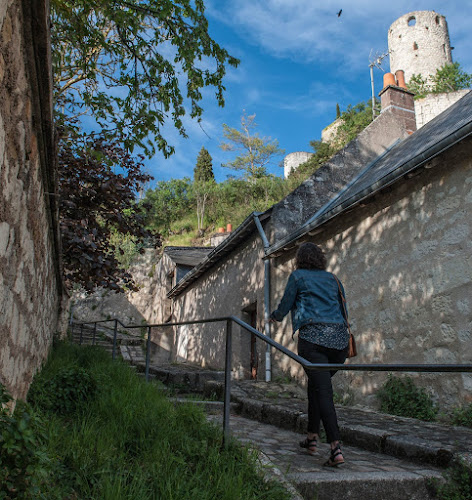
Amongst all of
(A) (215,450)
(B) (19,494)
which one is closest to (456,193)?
(A) (215,450)

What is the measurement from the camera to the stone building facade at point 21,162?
1693 millimetres

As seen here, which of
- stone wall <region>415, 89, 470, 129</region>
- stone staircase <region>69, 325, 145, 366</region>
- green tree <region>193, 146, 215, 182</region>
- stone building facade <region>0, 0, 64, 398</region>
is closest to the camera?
stone building facade <region>0, 0, 64, 398</region>

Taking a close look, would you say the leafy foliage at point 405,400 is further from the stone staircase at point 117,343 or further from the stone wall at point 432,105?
the stone wall at point 432,105

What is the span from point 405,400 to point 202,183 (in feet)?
89.6

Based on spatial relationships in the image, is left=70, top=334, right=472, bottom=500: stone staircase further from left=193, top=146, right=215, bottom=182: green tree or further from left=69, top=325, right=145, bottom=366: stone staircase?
left=193, top=146, right=215, bottom=182: green tree

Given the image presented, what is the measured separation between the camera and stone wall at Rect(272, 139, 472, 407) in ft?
14.4

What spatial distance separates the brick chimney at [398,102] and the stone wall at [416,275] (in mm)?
4893

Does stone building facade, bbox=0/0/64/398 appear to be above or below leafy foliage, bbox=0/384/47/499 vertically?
above

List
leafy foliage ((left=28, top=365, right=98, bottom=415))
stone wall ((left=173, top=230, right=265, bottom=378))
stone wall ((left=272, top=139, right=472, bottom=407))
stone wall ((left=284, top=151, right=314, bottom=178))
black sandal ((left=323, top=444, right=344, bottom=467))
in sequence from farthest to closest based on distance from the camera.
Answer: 1. stone wall ((left=284, top=151, right=314, bottom=178))
2. stone wall ((left=173, top=230, right=265, bottom=378))
3. stone wall ((left=272, top=139, right=472, bottom=407))
4. leafy foliage ((left=28, top=365, right=98, bottom=415))
5. black sandal ((left=323, top=444, right=344, bottom=467))

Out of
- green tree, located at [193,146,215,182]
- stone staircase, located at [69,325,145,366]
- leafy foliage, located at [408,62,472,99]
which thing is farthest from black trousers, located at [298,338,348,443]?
leafy foliage, located at [408,62,472,99]

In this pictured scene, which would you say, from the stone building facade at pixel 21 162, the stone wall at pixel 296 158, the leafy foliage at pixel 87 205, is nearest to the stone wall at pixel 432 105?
the stone wall at pixel 296 158

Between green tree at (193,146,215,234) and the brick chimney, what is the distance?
1969 centimetres

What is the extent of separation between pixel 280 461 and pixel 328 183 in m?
6.86

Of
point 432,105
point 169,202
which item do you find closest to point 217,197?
point 169,202
